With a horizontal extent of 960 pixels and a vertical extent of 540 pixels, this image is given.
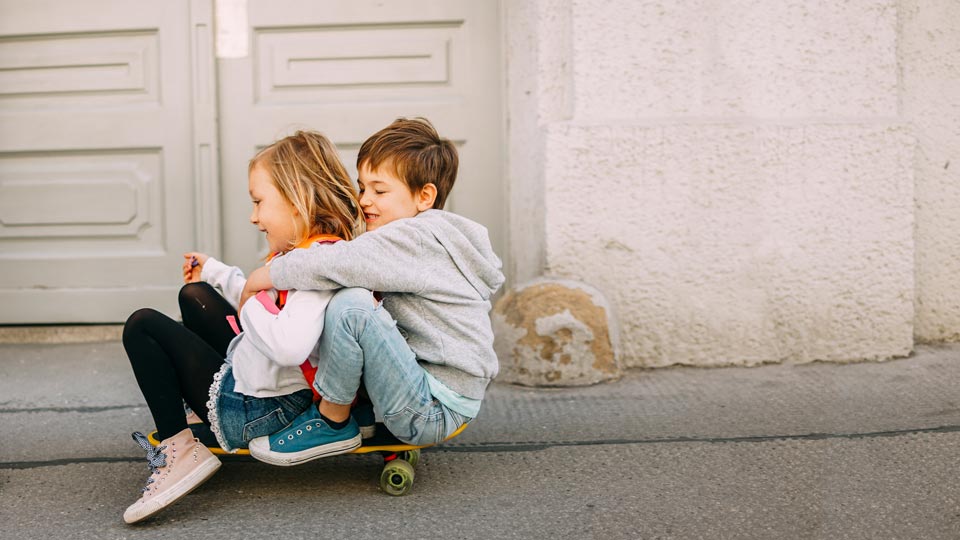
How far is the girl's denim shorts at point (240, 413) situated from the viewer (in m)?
2.06

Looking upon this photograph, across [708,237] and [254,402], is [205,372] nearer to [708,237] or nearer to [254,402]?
[254,402]

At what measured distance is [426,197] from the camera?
221 cm

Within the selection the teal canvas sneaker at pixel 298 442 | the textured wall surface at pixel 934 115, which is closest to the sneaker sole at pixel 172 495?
the teal canvas sneaker at pixel 298 442

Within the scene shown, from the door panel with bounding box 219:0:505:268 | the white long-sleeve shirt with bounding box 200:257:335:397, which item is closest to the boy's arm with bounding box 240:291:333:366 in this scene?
the white long-sleeve shirt with bounding box 200:257:335:397

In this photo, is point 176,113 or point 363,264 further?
point 176,113

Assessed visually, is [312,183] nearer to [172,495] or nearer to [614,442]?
[172,495]

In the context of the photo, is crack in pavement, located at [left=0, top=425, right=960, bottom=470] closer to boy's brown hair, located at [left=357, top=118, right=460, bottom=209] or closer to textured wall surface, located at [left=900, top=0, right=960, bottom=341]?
boy's brown hair, located at [left=357, top=118, right=460, bottom=209]

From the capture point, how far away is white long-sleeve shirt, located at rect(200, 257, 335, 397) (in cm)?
192

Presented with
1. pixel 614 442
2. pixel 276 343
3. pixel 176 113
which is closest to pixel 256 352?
pixel 276 343

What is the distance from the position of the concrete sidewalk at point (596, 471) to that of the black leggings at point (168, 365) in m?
0.22

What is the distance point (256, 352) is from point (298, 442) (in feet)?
0.76

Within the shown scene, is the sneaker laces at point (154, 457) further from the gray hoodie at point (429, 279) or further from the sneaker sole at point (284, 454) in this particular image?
the gray hoodie at point (429, 279)

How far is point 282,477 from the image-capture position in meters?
2.29

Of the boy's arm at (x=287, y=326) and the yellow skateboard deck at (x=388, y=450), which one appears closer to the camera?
the boy's arm at (x=287, y=326)
